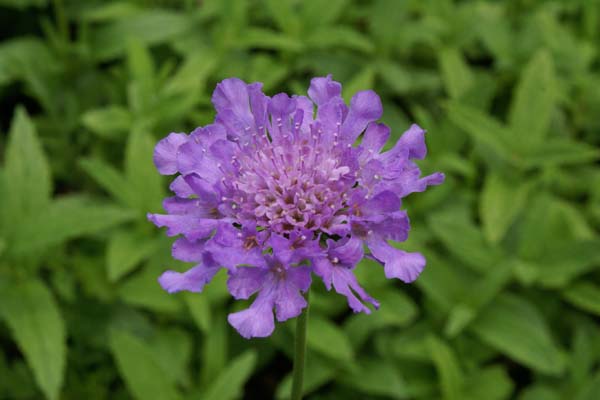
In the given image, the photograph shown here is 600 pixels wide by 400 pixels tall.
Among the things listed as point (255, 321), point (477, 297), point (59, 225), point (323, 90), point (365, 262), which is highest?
point (323, 90)

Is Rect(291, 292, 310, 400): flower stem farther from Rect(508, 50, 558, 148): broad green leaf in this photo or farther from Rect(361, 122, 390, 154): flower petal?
Rect(508, 50, 558, 148): broad green leaf

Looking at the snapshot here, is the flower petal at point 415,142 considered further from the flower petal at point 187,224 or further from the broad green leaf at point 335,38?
the broad green leaf at point 335,38

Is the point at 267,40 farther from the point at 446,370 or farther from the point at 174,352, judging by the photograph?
the point at 446,370

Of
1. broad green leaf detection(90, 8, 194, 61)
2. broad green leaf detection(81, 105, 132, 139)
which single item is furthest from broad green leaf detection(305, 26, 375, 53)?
broad green leaf detection(81, 105, 132, 139)

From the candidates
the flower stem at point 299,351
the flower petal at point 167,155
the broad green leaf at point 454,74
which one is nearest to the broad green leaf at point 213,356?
the flower stem at point 299,351

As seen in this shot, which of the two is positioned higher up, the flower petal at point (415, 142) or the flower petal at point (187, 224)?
the flower petal at point (415, 142)

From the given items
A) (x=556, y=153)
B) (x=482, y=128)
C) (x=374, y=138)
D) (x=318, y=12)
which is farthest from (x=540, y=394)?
(x=318, y=12)
